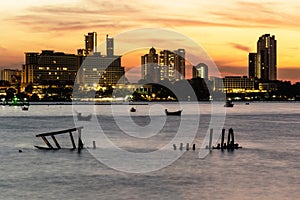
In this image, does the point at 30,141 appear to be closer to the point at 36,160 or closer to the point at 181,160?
the point at 36,160

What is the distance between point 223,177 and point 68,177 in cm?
909

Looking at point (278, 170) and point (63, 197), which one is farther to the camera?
point (278, 170)

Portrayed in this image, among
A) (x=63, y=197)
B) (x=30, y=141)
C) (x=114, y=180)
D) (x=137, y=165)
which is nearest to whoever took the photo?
(x=63, y=197)

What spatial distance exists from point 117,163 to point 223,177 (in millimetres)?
8993

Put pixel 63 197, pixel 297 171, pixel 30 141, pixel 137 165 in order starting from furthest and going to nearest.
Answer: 1. pixel 30 141
2. pixel 137 165
3. pixel 297 171
4. pixel 63 197

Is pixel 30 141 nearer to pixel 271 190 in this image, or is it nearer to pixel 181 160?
pixel 181 160

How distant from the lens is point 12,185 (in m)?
32.7

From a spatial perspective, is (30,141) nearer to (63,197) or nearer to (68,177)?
(68,177)

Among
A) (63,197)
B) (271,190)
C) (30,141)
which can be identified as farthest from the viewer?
(30,141)

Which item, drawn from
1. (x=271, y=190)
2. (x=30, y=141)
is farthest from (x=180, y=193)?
(x=30, y=141)

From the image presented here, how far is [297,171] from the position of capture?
38344 mm

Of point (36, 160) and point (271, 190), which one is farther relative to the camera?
point (36, 160)

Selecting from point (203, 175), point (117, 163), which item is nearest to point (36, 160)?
point (117, 163)

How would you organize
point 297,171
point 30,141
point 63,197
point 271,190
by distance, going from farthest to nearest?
1. point 30,141
2. point 297,171
3. point 271,190
4. point 63,197
